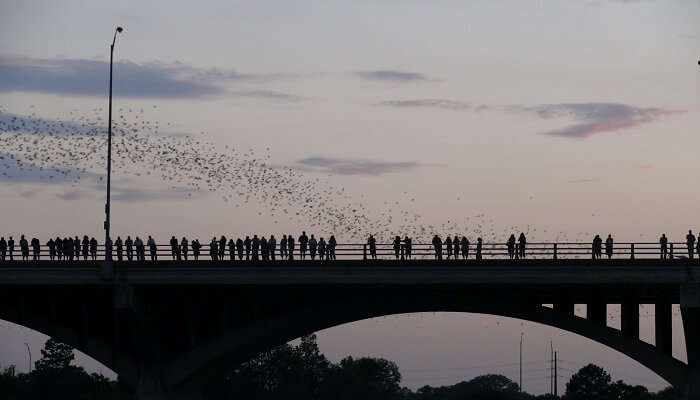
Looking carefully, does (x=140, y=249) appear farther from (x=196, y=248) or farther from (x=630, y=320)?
(x=630, y=320)

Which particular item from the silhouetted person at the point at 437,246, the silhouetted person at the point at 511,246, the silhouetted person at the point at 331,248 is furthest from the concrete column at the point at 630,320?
the silhouetted person at the point at 331,248

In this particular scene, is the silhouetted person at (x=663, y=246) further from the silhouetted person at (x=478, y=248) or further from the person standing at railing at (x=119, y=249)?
the person standing at railing at (x=119, y=249)

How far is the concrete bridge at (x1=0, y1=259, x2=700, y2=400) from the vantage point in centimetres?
6519

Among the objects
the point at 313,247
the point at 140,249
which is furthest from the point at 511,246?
the point at 140,249

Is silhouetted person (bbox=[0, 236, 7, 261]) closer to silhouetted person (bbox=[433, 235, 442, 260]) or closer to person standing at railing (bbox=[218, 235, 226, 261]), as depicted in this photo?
person standing at railing (bbox=[218, 235, 226, 261])

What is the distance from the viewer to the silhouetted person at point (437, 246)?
67625mm

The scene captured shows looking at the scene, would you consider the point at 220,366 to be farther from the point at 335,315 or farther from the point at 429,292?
the point at 429,292

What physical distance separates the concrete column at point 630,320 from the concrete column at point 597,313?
78 cm

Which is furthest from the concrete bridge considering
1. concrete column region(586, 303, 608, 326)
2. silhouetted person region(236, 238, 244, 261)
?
silhouetted person region(236, 238, 244, 261)

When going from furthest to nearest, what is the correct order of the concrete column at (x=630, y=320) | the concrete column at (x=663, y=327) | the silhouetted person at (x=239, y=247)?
1. the silhouetted person at (x=239, y=247)
2. the concrete column at (x=630, y=320)
3. the concrete column at (x=663, y=327)

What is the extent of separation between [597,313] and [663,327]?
113 inches

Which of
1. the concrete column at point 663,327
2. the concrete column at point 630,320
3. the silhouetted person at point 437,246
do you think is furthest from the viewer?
the silhouetted person at point 437,246

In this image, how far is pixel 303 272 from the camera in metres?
67.8

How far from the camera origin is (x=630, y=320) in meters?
66.1
